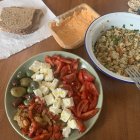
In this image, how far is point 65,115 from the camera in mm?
810

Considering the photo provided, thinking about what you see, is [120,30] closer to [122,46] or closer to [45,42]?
[122,46]

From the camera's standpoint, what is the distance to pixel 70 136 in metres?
0.80

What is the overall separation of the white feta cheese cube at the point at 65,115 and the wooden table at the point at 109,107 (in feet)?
0.28

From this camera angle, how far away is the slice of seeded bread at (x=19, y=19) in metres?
1.08

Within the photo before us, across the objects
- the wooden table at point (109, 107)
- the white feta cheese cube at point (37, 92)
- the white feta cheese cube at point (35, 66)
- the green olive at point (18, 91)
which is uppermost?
the green olive at point (18, 91)

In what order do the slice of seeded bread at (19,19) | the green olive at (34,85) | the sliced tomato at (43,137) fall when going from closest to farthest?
the sliced tomato at (43,137) < the green olive at (34,85) < the slice of seeded bread at (19,19)

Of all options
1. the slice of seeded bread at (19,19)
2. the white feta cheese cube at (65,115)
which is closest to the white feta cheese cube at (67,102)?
the white feta cheese cube at (65,115)

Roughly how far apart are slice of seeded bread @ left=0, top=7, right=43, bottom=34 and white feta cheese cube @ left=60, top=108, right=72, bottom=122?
16.2 inches

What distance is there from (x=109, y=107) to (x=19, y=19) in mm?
508

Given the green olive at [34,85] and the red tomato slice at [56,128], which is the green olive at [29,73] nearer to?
the green olive at [34,85]

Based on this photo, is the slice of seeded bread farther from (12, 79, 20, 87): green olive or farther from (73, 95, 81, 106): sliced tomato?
(73, 95, 81, 106): sliced tomato

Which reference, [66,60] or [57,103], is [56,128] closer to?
[57,103]

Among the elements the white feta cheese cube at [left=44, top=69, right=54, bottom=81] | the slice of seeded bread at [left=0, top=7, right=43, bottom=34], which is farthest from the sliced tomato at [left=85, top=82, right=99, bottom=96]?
the slice of seeded bread at [left=0, top=7, right=43, bottom=34]

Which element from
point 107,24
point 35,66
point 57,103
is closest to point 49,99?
point 57,103
